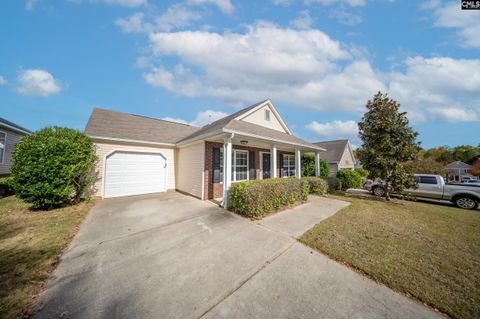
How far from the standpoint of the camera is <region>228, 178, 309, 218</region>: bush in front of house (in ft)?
19.8

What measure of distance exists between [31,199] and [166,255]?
6735 mm

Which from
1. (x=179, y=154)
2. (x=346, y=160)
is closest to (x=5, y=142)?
(x=179, y=154)

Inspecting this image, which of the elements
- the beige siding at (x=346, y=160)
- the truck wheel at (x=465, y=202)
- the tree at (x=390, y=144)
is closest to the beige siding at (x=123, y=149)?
the tree at (x=390, y=144)

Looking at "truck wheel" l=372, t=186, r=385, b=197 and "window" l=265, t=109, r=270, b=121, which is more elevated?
"window" l=265, t=109, r=270, b=121

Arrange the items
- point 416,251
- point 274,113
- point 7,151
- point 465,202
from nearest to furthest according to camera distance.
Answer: point 416,251 < point 465,202 < point 7,151 < point 274,113

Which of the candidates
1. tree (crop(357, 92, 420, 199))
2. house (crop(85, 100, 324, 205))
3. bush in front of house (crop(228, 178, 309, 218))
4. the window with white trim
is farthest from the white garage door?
tree (crop(357, 92, 420, 199))

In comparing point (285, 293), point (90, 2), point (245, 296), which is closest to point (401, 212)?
point (285, 293)

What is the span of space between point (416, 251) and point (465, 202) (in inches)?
341

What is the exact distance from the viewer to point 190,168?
31.3 ft

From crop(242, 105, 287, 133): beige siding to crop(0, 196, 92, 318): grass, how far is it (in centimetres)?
947

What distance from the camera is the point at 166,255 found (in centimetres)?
362

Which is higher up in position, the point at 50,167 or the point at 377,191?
the point at 50,167

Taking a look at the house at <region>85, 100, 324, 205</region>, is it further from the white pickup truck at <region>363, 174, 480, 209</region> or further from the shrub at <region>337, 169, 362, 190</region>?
the white pickup truck at <region>363, 174, 480, 209</region>

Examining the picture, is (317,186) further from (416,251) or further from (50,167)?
(50,167)
